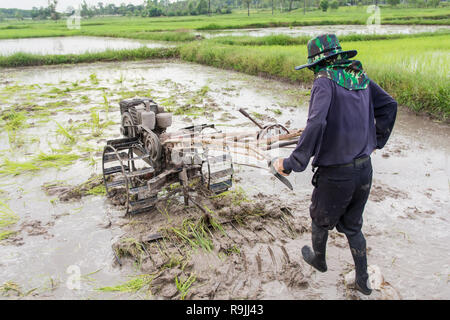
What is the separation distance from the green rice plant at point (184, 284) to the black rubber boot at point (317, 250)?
2.88ft

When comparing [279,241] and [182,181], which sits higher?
[182,181]

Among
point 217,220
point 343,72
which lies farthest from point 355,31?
point 343,72

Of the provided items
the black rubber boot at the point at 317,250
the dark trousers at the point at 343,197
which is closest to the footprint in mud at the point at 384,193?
the black rubber boot at the point at 317,250

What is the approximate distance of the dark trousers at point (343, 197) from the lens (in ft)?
7.00

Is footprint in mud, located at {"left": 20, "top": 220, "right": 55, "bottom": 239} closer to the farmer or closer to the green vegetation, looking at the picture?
the green vegetation

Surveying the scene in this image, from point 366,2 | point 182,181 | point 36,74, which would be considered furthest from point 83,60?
point 366,2

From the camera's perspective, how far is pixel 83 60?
1505 cm

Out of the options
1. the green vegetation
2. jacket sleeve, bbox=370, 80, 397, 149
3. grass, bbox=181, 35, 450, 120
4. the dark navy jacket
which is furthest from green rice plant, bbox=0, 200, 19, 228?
grass, bbox=181, 35, 450, 120

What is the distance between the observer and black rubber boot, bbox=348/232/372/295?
2.29 meters

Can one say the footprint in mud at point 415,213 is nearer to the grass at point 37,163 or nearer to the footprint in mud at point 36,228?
the footprint in mud at point 36,228

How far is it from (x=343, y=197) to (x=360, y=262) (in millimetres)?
508

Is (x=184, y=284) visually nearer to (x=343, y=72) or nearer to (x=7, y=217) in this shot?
(x=343, y=72)

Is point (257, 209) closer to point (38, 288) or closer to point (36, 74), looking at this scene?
point (38, 288)
